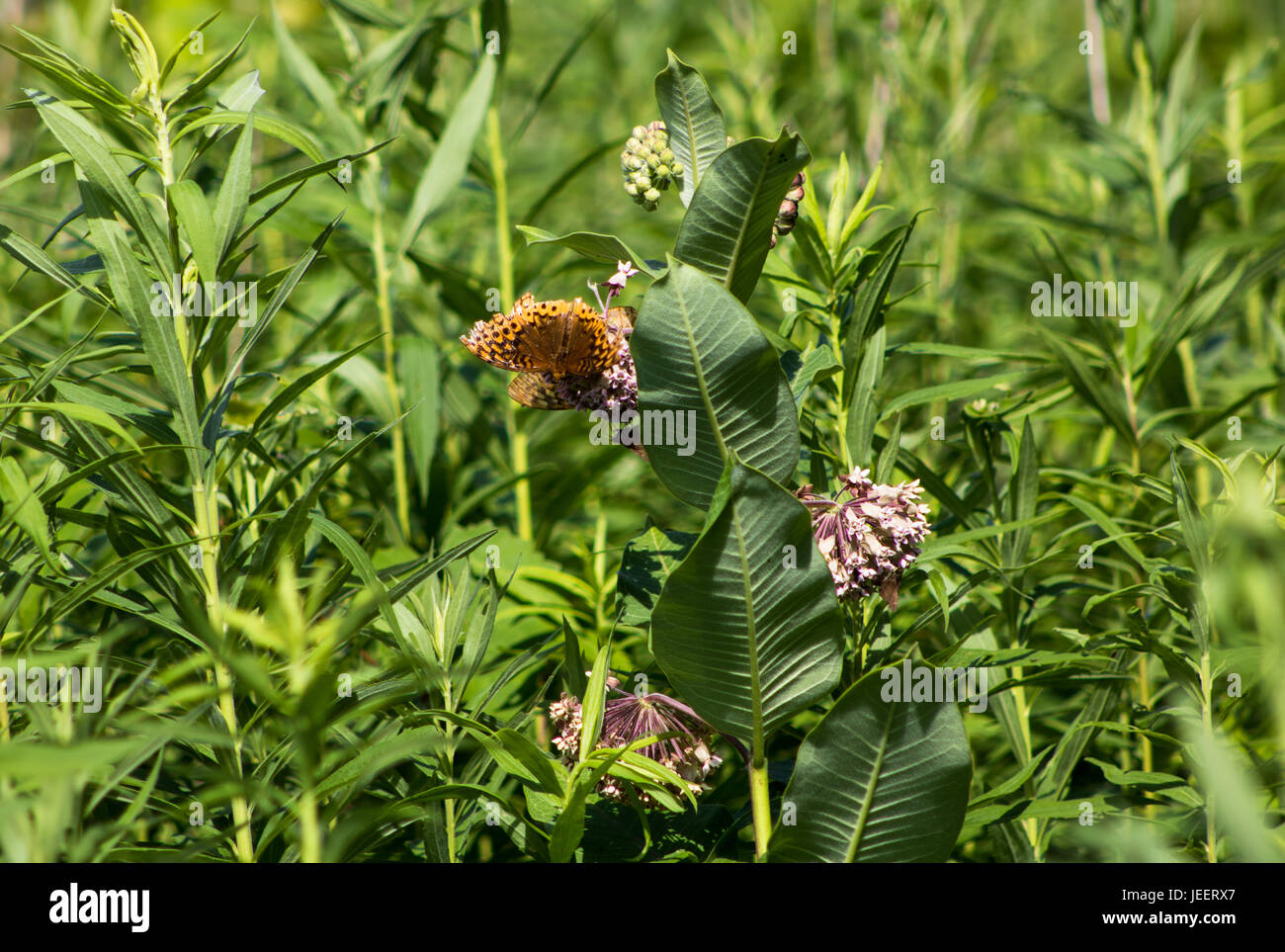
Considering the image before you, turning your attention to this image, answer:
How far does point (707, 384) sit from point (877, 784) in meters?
0.30

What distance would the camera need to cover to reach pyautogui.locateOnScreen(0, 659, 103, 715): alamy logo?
70cm

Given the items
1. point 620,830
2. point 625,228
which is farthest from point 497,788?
point 625,228

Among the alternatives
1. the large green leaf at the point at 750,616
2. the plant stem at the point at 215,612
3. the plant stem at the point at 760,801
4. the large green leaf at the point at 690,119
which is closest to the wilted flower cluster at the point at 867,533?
the large green leaf at the point at 750,616

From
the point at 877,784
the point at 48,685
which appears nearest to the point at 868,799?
the point at 877,784

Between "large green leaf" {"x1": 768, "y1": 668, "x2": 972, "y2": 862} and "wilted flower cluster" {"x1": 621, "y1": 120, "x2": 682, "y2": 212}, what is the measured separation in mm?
391

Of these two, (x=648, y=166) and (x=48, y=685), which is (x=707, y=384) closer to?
(x=648, y=166)

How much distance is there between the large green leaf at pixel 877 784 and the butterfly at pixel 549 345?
301 mm

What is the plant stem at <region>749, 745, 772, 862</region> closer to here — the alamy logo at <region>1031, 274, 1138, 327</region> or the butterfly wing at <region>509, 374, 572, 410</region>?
the butterfly wing at <region>509, 374, 572, 410</region>

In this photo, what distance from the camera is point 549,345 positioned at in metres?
0.73

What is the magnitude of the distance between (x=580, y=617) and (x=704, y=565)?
1.75 ft

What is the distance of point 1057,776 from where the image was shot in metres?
0.93

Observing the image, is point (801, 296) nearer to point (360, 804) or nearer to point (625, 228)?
point (360, 804)

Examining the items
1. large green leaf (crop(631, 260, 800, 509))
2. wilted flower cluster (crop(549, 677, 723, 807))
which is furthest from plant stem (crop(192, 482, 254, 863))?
large green leaf (crop(631, 260, 800, 509))

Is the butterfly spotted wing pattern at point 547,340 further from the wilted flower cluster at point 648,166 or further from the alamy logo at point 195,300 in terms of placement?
the alamy logo at point 195,300
